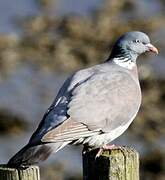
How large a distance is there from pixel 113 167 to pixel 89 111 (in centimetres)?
102

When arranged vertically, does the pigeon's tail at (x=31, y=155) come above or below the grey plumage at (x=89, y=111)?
below

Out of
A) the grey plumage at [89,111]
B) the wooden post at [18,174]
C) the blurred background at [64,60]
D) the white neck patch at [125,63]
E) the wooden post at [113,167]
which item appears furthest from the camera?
the blurred background at [64,60]

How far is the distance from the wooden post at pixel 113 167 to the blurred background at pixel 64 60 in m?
4.52

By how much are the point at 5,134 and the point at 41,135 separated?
5272 mm

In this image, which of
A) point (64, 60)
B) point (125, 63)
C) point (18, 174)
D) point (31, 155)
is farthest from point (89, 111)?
point (64, 60)

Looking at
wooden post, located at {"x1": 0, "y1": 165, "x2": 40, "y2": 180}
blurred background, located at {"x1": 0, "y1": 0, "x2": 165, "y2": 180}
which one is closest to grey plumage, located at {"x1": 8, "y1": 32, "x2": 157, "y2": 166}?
wooden post, located at {"x1": 0, "y1": 165, "x2": 40, "y2": 180}

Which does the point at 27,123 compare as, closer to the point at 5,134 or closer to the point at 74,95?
the point at 5,134

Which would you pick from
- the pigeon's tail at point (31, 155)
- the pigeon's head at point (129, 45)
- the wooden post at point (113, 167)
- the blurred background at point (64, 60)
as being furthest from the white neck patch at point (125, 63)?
the blurred background at point (64, 60)

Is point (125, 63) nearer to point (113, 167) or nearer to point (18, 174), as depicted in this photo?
point (113, 167)

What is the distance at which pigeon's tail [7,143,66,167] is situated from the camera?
4.88 metres

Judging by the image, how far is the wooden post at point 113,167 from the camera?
482 cm

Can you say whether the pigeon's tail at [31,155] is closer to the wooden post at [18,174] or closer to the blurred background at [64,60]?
the wooden post at [18,174]

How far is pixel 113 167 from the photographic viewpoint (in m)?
4.86

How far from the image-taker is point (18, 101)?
10.9 meters
